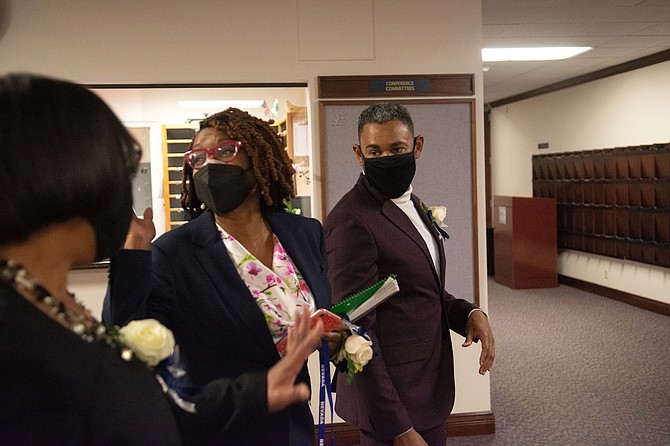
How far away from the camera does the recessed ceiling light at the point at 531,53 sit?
260 inches

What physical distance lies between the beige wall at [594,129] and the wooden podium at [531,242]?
346 mm

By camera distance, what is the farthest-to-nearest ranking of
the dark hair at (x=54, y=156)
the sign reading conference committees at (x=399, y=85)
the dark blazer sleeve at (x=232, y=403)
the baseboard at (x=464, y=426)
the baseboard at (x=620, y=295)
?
the baseboard at (x=620, y=295) < the baseboard at (x=464, y=426) < the sign reading conference committees at (x=399, y=85) < the dark blazer sleeve at (x=232, y=403) < the dark hair at (x=54, y=156)

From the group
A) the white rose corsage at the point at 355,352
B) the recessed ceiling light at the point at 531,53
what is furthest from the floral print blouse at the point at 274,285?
the recessed ceiling light at the point at 531,53

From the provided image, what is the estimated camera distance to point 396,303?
1939mm

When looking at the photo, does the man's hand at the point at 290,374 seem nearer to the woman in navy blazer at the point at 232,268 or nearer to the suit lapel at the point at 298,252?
the woman in navy blazer at the point at 232,268

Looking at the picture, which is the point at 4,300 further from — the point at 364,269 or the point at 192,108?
the point at 192,108

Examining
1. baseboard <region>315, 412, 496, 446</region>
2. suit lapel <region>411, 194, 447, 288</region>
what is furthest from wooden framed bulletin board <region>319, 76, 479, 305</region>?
suit lapel <region>411, 194, 447, 288</region>

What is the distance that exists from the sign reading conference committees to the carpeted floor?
2.15 metres

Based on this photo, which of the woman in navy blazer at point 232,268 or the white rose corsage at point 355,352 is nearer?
the woman in navy blazer at point 232,268

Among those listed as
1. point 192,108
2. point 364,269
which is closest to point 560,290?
point 192,108

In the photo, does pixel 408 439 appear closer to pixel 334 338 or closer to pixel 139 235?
pixel 334 338

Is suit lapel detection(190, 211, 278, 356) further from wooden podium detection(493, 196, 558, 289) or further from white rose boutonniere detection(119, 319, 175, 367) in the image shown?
wooden podium detection(493, 196, 558, 289)

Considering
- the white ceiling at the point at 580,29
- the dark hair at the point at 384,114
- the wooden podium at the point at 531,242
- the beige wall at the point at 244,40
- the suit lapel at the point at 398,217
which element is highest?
the white ceiling at the point at 580,29

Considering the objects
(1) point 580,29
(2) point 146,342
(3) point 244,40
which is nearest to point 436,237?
(2) point 146,342
